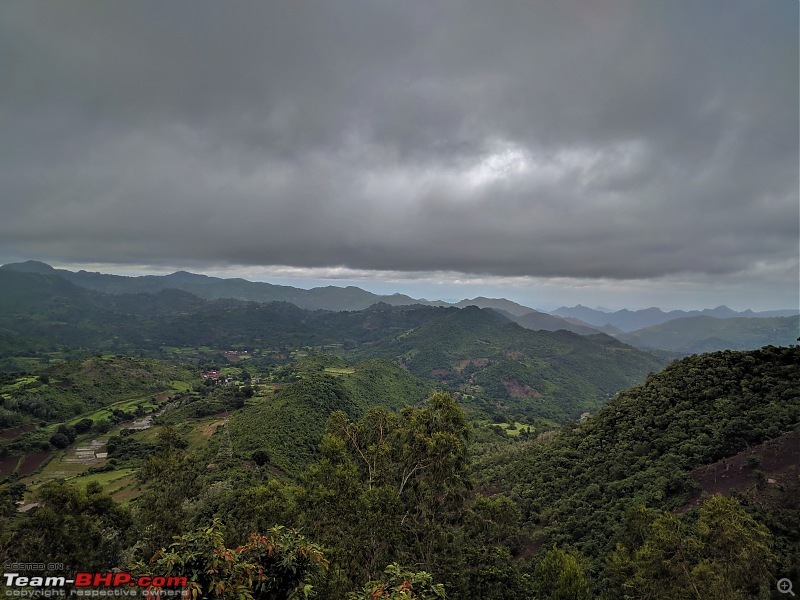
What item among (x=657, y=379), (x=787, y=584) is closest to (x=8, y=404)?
(x=787, y=584)

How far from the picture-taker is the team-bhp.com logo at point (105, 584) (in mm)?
6695

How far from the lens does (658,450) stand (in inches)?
1784

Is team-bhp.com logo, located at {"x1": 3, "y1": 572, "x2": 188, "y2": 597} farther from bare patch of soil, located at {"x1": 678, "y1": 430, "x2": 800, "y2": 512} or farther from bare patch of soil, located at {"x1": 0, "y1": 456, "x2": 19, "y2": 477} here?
bare patch of soil, located at {"x1": 0, "y1": 456, "x2": 19, "y2": 477}

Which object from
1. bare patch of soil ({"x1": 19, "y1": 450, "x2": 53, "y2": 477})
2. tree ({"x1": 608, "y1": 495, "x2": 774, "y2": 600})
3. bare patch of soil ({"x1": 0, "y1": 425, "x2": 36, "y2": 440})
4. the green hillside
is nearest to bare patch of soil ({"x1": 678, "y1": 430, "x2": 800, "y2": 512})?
tree ({"x1": 608, "y1": 495, "x2": 774, "y2": 600})

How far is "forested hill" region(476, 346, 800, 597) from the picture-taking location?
3688cm

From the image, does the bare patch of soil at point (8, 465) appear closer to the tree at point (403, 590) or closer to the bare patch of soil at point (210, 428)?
the bare patch of soil at point (210, 428)

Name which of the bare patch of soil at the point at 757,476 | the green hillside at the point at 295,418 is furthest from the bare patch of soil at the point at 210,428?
the bare patch of soil at the point at 757,476

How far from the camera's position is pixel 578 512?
42469 millimetres

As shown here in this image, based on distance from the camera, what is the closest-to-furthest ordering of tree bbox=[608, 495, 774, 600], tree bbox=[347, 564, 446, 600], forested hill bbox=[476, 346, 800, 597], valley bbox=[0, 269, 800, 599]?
tree bbox=[347, 564, 446, 600]
valley bbox=[0, 269, 800, 599]
tree bbox=[608, 495, 774, 600]
forested hill bbox=[476, 346, 800, 597]

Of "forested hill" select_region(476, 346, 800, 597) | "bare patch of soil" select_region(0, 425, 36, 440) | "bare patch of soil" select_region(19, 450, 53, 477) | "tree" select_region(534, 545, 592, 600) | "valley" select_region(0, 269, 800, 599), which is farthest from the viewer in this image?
"bare patch of soil" select_region(0, 425, 36, 440)

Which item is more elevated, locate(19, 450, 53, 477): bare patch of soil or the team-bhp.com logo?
the team-bhp.com logo

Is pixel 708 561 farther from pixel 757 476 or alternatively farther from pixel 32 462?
pixel 32 462

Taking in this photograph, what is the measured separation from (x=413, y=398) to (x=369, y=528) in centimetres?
16120

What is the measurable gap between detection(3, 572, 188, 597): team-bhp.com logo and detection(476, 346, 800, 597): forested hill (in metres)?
34.6
